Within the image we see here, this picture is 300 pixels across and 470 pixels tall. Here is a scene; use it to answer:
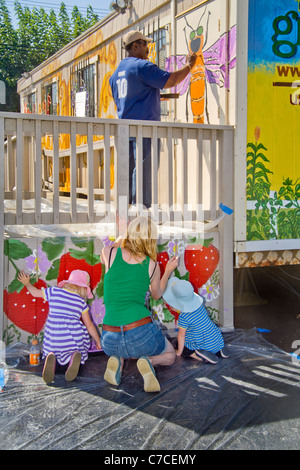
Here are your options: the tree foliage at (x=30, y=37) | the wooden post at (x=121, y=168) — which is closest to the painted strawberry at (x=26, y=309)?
the wooden post at (x=121, y=168)

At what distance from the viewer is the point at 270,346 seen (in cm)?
448

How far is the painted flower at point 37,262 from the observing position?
165 inches

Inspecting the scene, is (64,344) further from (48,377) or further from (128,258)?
(128,258)

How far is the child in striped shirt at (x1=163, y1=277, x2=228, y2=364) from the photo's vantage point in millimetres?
4086

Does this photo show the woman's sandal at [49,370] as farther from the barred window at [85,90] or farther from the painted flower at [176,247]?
the barred window at [85,90]

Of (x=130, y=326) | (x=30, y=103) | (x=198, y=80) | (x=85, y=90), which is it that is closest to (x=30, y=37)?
(x=30, y=103)

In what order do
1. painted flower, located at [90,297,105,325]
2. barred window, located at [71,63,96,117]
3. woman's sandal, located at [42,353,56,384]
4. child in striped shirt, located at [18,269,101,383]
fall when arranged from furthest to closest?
1. barred window, located at [71,63,96,117]
2. painted flower, located at [90,297,105,325]
3. child in striped shirt, located at [18,269,101,383]
4. woman's sandal, located at [42,353,56,384]

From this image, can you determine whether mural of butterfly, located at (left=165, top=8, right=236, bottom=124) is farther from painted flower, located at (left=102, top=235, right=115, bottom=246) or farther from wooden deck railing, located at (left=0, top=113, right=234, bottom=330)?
painted flower, located at (left=102, top=235, right=115, bottom=246)

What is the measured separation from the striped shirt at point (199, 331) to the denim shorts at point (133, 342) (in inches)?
14.9

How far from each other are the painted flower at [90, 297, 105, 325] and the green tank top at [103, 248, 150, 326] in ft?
1.96

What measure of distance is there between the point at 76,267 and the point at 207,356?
1373mm

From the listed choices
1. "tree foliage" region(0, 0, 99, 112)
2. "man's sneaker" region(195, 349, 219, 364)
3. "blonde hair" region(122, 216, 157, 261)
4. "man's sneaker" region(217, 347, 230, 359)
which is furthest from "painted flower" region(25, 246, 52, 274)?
"tree foliage" region(0, 0, 99, 112)

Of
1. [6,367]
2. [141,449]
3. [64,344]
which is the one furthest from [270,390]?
[6,367]
